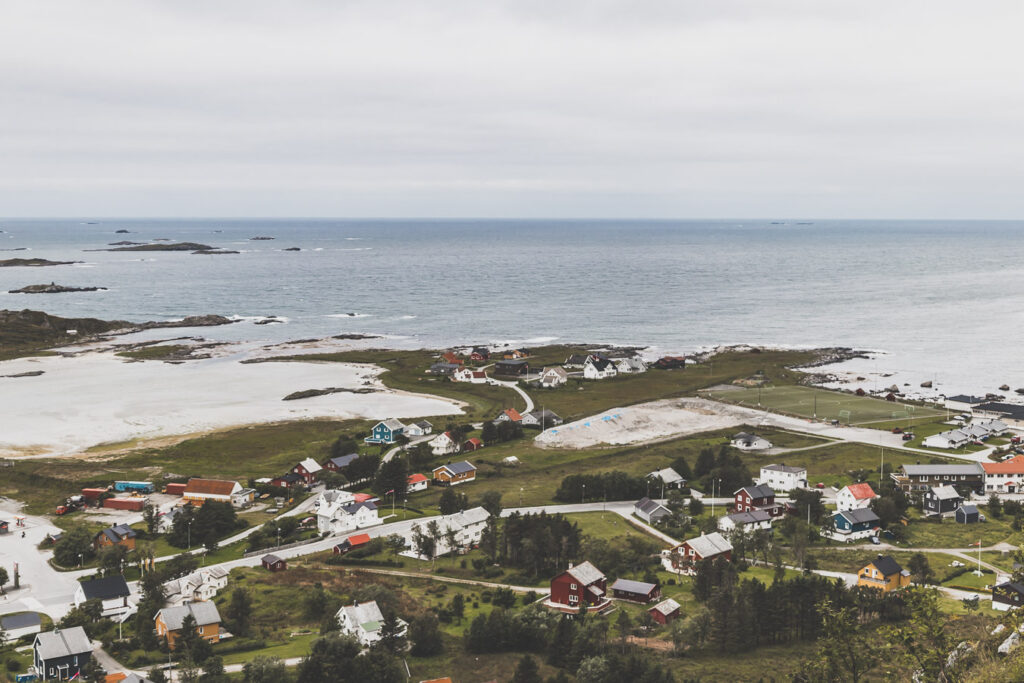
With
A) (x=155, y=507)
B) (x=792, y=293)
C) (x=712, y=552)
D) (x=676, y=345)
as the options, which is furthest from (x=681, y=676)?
(x=792, y=293)

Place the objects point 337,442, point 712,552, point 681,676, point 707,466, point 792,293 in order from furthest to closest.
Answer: point 792,293
point 337,442
point 707,466
point 712,552
point 681,676

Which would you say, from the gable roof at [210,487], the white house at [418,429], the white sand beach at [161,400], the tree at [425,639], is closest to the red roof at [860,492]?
the tree at [425,639]

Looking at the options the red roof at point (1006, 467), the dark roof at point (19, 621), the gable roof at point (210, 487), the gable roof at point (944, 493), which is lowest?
the dark roof at point (19, 621)

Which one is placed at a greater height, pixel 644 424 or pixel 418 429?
pixel 644 424

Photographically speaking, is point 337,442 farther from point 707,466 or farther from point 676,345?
point 676,345

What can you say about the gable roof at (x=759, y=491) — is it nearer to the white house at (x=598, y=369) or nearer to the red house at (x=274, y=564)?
the red house at (x=274, y=564)

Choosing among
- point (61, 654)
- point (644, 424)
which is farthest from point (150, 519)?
point (644, 424)

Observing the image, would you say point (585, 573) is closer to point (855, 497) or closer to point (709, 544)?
point (709, 544)
